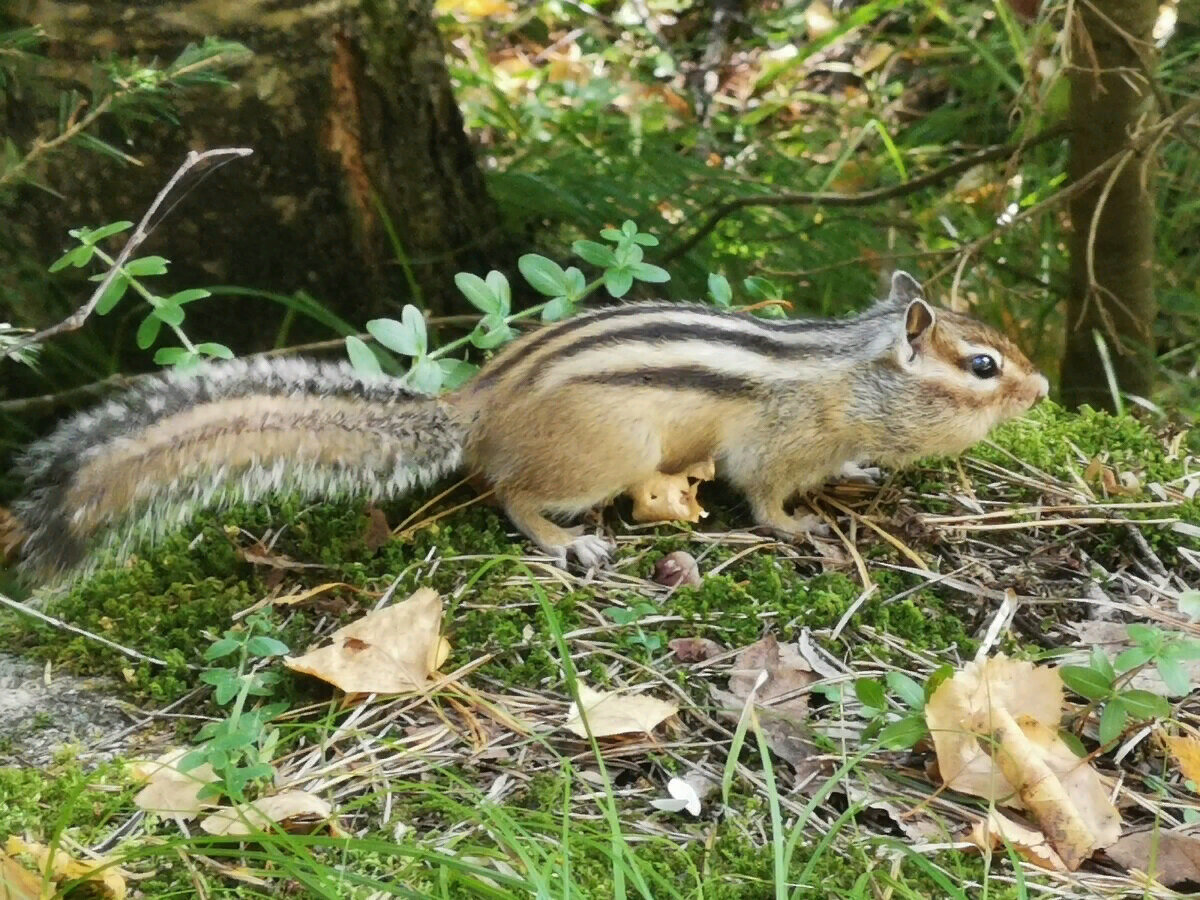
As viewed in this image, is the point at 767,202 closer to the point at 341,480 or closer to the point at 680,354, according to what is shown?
the point at 680,354

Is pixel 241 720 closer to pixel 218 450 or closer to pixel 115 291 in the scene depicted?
pixel 218 450

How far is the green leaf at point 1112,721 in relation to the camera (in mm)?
1720

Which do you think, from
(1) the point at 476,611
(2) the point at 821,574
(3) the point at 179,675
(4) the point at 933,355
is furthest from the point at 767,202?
(3) the point at 179,675

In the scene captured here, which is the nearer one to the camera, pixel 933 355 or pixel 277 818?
pixel 277 818

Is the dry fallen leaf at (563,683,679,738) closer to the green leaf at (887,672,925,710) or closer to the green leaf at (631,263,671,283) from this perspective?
the green leaf at (887,672,925,710)

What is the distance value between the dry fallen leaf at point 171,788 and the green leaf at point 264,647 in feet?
0.62

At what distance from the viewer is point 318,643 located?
6.75 feet

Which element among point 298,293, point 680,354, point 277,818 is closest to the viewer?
point 277,818

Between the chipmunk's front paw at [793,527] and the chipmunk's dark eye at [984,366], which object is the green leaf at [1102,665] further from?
the chipmunk's dark eye at [984,366]

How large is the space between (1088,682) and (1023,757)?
6.1 inches

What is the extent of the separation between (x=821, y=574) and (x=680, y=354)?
1.84 feet

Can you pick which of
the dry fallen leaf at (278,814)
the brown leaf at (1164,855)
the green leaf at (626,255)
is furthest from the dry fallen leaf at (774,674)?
the green leaf at (626,255)

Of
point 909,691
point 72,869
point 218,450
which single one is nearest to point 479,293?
point 218,450

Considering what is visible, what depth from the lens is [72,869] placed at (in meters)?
1.52
